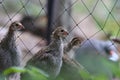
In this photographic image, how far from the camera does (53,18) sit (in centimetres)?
505

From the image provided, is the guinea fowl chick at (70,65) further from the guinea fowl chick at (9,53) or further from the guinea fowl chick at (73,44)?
the guinea fowl chick at (9,53)

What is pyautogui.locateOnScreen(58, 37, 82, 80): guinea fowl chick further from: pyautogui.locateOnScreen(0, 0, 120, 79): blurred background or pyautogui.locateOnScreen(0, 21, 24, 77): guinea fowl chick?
pyautogui.locateOnScreen(0, 0, 120, 79): blurred background

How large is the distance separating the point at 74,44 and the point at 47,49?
0.17 m

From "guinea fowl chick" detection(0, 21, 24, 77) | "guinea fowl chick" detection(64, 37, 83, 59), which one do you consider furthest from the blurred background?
"guinea fowl chick" detection(0, 21, 24, 77)

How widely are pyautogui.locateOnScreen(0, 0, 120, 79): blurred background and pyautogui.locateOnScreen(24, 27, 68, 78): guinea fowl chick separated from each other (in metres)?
1.57

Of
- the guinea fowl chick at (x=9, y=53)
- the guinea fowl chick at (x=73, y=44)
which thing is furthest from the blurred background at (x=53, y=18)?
the guinea fowl chick at (x=9, y=53)

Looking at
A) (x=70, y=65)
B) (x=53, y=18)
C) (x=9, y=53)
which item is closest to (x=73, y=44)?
(x=70, y=65)

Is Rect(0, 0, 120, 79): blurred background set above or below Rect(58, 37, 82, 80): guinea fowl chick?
above

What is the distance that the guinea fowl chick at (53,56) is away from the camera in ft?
9.27

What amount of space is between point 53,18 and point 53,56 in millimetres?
2185

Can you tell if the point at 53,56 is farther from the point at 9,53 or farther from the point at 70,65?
the point at 9,53

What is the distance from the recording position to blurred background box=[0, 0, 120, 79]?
501 cm

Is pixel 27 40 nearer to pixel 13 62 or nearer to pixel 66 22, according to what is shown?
pixel 66 22

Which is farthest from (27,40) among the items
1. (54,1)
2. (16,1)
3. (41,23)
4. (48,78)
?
(48,78)
